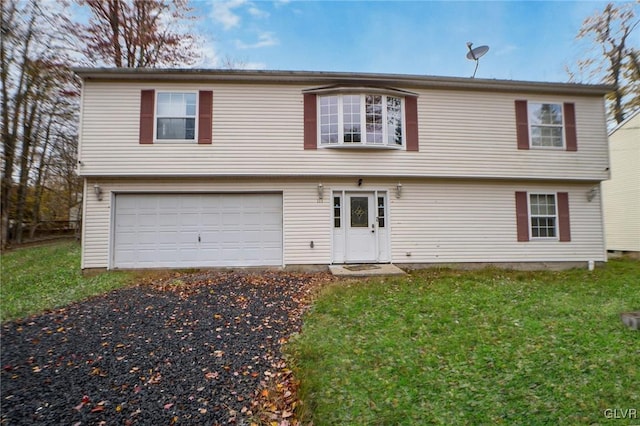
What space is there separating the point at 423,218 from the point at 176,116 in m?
7.28

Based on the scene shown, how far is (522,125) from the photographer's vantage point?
28.1 feet

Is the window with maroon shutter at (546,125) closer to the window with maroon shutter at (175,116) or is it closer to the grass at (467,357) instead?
the grass at (467,357)

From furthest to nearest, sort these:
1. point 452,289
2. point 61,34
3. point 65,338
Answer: point 61,34, point 452,289, point 65,338

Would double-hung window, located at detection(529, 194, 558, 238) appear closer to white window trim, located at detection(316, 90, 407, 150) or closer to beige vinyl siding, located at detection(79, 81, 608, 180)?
beige vinyl siding, located at detection(79, 81, 608, 180)

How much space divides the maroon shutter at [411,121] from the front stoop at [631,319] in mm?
Result: 5389

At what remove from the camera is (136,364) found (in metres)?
3.35

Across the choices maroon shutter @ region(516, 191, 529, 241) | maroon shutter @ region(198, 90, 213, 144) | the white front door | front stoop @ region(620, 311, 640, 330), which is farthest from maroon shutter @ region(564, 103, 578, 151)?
maroon shutter @ region(198, 90, 213, 144)

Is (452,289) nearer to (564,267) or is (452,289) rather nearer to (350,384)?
(350,384)

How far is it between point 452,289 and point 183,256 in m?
6.70

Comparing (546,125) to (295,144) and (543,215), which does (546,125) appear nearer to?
(543,215)

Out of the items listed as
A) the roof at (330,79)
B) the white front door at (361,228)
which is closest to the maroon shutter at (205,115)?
the roof at (330,79)

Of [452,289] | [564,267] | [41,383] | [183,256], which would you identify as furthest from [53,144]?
[564,267]

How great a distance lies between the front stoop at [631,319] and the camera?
3.97 m

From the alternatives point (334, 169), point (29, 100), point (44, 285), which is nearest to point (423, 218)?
point (334, 169)
